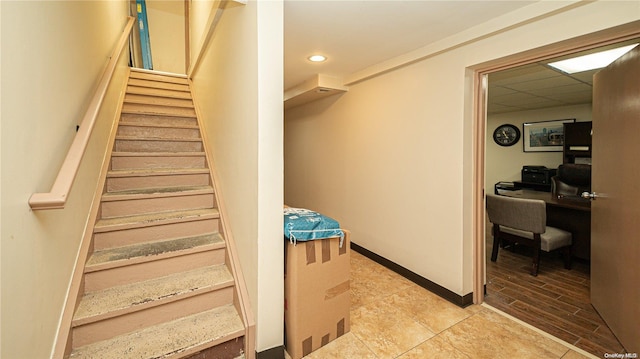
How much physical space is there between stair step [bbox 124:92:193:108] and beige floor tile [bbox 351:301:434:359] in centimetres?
311

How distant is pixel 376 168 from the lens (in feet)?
10.4

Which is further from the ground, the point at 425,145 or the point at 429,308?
the point at 425,145

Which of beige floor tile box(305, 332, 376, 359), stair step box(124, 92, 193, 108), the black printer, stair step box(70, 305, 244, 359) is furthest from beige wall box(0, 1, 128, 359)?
the black printer


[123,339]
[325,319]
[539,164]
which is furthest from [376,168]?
[539,164]

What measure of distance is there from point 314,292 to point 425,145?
1.64m

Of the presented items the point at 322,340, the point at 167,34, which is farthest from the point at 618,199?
the point at 167,34

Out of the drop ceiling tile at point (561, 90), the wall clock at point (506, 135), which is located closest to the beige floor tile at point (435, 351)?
the drop ceiling tile at point (561, 90)

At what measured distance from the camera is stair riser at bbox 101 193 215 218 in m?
2.11

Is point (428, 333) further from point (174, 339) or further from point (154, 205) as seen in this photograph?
point (154, 205)

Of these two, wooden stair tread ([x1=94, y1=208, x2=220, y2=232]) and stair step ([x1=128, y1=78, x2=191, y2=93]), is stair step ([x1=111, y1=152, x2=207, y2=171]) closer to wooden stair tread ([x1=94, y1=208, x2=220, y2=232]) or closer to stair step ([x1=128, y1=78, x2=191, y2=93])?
wooden stair tread ([x1=94, y1=208, x2=220, y2=232])

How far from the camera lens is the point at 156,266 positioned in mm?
1817

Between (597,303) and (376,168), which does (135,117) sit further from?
(597,303)

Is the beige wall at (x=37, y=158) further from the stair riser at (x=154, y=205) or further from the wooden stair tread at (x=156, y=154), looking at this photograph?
the wooden stair tread at (x=156, y=154)

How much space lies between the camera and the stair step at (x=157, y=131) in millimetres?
2770
